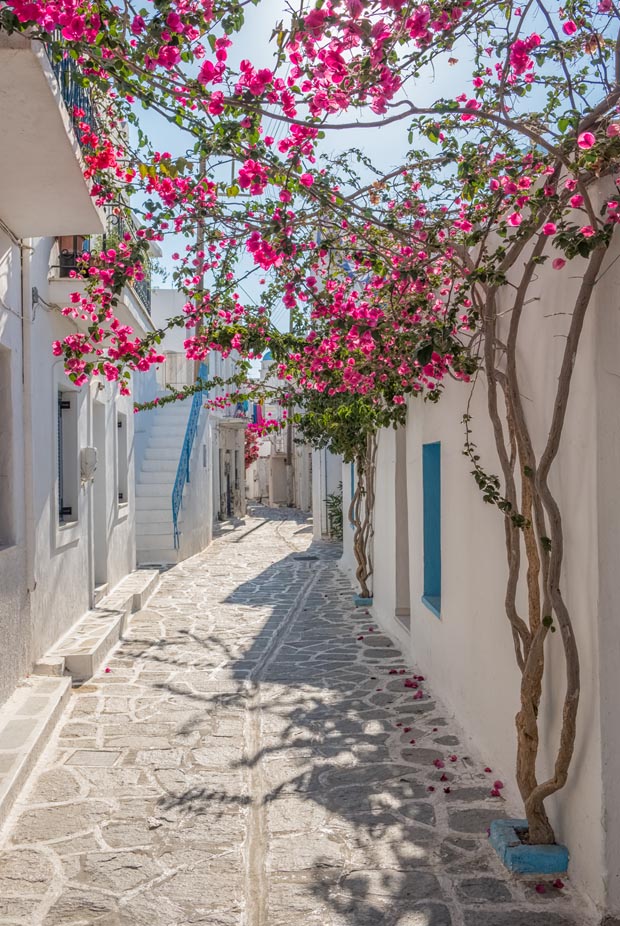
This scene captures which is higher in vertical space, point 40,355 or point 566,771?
point 40,355

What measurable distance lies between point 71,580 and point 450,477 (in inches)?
164

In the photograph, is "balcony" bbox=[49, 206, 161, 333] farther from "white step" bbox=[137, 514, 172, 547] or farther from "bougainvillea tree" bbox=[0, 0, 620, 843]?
"white step" bbox=[137, 514, 172, 547]

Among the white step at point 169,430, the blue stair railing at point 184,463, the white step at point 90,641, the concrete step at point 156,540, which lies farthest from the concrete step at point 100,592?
the white step at point 169,430

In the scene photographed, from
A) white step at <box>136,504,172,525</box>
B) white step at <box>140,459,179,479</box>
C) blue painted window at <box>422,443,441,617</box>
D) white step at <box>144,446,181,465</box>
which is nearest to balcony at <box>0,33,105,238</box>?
blue painted window at <box>422,443,441,617</box>

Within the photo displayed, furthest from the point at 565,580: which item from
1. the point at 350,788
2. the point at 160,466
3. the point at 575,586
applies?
the point at 160,466

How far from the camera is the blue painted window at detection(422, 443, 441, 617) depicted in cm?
668

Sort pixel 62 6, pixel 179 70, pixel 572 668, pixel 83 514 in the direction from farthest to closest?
pixel 83 514 < pixel 179 70 < pixel 572 668 < pixel 62 6

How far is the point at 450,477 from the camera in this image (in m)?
5.62

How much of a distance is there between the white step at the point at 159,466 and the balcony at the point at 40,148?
10.9 metres

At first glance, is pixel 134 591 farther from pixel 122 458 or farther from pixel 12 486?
pixel 12 486

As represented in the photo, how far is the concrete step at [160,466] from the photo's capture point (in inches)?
658

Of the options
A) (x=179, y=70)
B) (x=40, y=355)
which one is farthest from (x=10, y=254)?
(x=179, y=70)

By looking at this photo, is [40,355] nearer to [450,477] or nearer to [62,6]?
[450,477]

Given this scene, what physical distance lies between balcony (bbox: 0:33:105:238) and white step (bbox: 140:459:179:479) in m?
10.9
